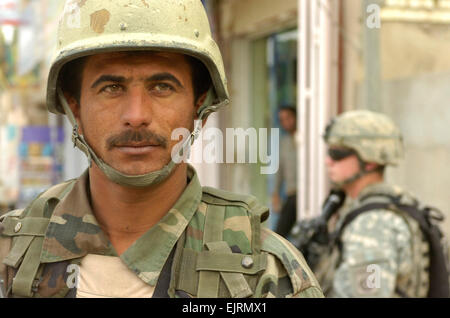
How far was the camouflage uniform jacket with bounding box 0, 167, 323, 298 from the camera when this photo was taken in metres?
1.87

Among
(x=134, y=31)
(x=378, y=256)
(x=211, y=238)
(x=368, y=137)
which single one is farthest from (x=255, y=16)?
(x=211, y=238)

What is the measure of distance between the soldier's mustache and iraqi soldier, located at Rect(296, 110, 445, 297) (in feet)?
5.92

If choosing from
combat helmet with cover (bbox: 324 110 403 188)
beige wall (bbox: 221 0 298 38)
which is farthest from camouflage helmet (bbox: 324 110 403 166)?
beige wall (bbox: 221 0 298 38)

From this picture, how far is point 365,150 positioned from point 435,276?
2.90ft

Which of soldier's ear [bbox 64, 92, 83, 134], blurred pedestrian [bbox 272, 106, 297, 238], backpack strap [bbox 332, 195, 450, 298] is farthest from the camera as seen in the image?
blurred pedestrian [bbox 272, 106, 297, 238]

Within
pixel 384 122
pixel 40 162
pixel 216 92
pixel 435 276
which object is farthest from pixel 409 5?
pixel 40 162

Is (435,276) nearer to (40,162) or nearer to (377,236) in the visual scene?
(377,236)

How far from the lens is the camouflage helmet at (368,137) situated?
4016mm

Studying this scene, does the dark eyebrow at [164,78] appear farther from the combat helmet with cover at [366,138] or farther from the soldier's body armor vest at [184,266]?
the combat helmet with cover at [366,138]

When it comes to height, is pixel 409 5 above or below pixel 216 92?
above

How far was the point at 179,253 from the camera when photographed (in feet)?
6.31

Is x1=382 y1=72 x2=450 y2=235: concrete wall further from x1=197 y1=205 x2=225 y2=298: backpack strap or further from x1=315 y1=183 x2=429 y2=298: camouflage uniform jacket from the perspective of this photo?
x1=197 y1=205 x2=225 y2=298: backpack strap

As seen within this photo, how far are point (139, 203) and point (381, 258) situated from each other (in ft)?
5.81
